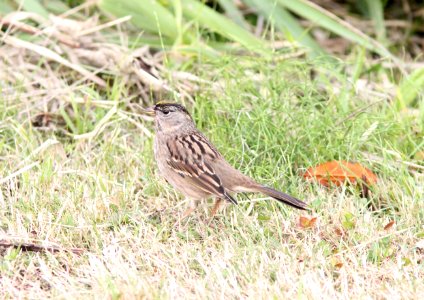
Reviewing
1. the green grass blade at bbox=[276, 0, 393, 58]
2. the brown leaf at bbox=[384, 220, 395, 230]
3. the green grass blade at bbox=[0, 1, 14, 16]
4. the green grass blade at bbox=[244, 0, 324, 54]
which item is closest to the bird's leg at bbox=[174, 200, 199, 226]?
the brown leaf at bbox=[384, 220, 395, 230]

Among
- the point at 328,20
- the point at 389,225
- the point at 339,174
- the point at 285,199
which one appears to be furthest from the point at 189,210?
the point at 328,20

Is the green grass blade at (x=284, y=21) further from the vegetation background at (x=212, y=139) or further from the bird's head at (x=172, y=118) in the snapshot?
the bird's head at (x=172, y=118)

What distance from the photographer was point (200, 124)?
610 cm

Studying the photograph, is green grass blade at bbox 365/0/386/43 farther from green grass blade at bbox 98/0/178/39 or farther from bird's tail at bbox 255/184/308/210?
bird's tail at bbox 255/184/308/210

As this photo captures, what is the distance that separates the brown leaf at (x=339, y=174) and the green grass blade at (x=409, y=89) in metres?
1.03

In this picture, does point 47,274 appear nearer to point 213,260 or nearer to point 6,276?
point 6,276

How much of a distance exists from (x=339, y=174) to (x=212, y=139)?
905 mm

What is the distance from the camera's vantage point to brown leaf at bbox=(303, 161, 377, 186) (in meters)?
5.42

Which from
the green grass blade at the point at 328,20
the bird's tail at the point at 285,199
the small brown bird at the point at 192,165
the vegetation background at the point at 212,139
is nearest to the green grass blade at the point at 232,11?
the vegetation background at the point at 212,139

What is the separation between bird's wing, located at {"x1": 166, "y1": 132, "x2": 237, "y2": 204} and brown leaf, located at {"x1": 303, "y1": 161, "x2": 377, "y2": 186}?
2.02 ft

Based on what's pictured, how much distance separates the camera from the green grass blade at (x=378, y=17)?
787 cm

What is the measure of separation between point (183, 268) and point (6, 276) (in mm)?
848

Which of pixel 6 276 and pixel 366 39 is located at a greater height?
pixel 366 39

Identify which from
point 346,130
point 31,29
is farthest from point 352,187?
point 31,29
